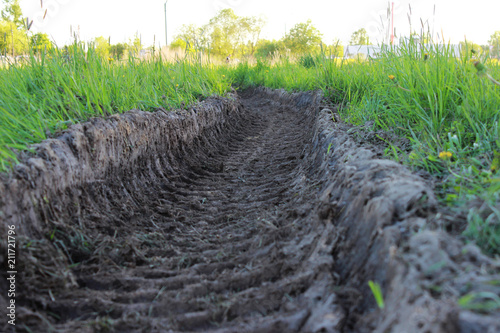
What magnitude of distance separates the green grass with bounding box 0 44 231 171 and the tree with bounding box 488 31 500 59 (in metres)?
3.61

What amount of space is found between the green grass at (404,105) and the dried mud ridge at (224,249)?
20 centimetres

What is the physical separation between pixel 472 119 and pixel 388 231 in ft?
4.89

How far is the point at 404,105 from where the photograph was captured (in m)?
2.86

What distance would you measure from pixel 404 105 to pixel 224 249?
202cm

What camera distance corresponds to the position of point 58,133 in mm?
2422

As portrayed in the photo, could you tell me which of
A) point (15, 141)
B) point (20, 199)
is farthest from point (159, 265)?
point (15, 141)

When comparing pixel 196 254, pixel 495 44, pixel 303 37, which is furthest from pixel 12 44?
pixel 303 37

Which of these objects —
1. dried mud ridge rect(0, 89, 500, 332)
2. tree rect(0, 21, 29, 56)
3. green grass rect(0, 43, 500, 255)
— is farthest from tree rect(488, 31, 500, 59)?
tree rect(0, 21, 29, 56)

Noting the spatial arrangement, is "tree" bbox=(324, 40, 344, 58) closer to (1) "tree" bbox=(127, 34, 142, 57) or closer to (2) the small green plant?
(1) "tree" bbox=(127, 34, 142, 57)

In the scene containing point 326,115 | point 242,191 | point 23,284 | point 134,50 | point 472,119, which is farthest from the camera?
point 134,50

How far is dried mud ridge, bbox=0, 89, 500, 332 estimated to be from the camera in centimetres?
119

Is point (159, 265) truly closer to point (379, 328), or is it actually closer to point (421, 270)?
point (379, 328)

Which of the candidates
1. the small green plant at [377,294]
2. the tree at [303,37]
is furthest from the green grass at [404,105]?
the tree at [303,37]

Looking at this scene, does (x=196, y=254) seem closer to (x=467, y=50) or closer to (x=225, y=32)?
(x=467, y=50)
